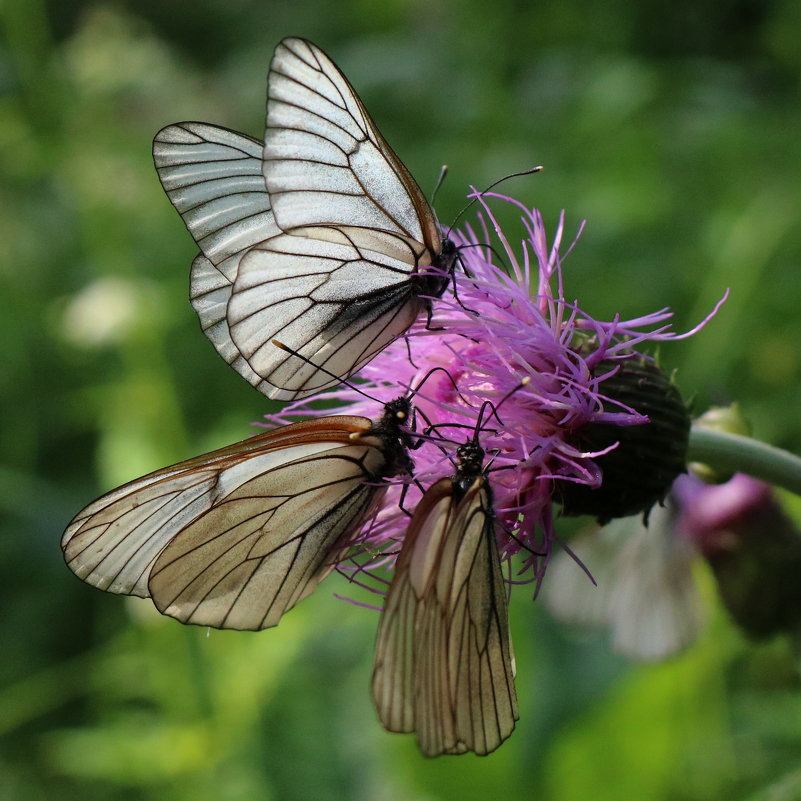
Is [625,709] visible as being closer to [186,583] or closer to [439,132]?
[186,583]

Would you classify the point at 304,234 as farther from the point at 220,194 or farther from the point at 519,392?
the point at 519,392

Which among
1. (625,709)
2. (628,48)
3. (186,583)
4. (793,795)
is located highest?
(628,48)

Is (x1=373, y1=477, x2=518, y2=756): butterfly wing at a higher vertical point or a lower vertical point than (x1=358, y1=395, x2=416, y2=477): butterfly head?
lower

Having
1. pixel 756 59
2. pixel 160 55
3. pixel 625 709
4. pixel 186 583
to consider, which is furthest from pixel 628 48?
pixel 186 583

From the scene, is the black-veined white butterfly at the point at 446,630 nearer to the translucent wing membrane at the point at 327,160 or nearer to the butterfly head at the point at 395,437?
the butterfly head at the point at 395,437

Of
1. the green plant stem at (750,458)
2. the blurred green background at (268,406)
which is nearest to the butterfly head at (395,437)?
the green plant stem at (750,458)

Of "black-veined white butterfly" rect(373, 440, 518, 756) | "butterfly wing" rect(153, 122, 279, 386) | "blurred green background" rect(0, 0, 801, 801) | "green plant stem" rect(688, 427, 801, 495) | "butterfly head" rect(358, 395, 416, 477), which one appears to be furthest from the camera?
"blurred green background" rect(0, 0, 801, 801)

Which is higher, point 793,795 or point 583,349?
point 583,349

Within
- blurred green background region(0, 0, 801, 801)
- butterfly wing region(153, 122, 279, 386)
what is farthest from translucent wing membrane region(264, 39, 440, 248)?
blurred green background region(0, 0, 801, 801)

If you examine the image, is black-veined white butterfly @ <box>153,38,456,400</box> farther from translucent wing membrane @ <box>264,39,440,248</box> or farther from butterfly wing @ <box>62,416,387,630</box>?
butterfly wing @ <box>62,416,387,630</box>
